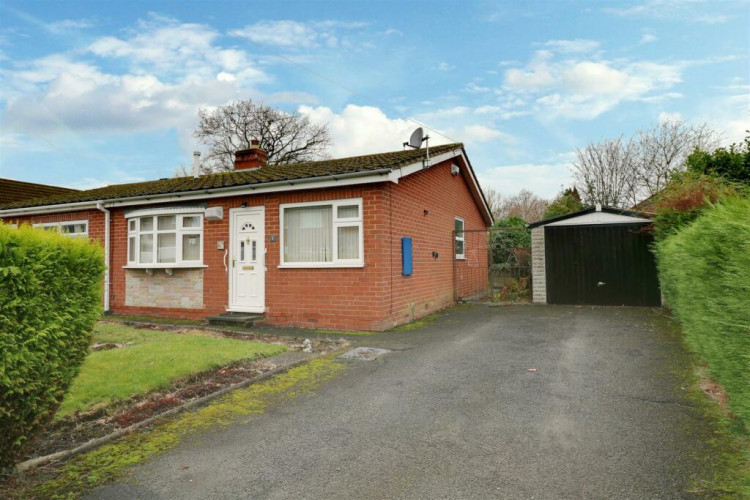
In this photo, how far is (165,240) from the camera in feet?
36.4

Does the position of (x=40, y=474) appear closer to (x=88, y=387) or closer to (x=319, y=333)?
(x=88, y=387)

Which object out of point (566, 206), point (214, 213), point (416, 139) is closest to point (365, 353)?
point (214, 213)

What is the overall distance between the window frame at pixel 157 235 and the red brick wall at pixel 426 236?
4.95 m

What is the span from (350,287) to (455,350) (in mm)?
2851

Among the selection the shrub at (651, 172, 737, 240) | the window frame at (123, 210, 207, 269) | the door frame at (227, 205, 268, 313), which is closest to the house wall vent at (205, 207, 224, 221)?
the door frame at (227, 205, 268, 313)

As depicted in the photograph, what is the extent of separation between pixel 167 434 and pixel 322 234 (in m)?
5.97

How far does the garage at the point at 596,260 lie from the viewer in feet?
38.5

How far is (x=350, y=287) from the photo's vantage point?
8852mm

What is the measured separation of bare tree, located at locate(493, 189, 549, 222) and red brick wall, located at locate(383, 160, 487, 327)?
2764cm

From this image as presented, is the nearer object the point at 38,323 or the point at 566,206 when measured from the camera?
the point at 38,323

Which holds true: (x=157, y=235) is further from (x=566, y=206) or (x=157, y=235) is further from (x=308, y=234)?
(x=566, y=206)

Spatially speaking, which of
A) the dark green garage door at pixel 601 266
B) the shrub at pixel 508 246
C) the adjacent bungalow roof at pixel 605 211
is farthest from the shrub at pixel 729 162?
the shrub at pixel 508 246

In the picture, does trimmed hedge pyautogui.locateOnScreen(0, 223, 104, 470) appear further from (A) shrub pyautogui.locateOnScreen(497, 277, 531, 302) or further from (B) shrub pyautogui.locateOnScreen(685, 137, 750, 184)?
(B) shrub pyautogui.locateOnScreen(685, 137, 750, 184)

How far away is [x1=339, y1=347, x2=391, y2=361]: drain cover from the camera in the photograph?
21.1 ft
